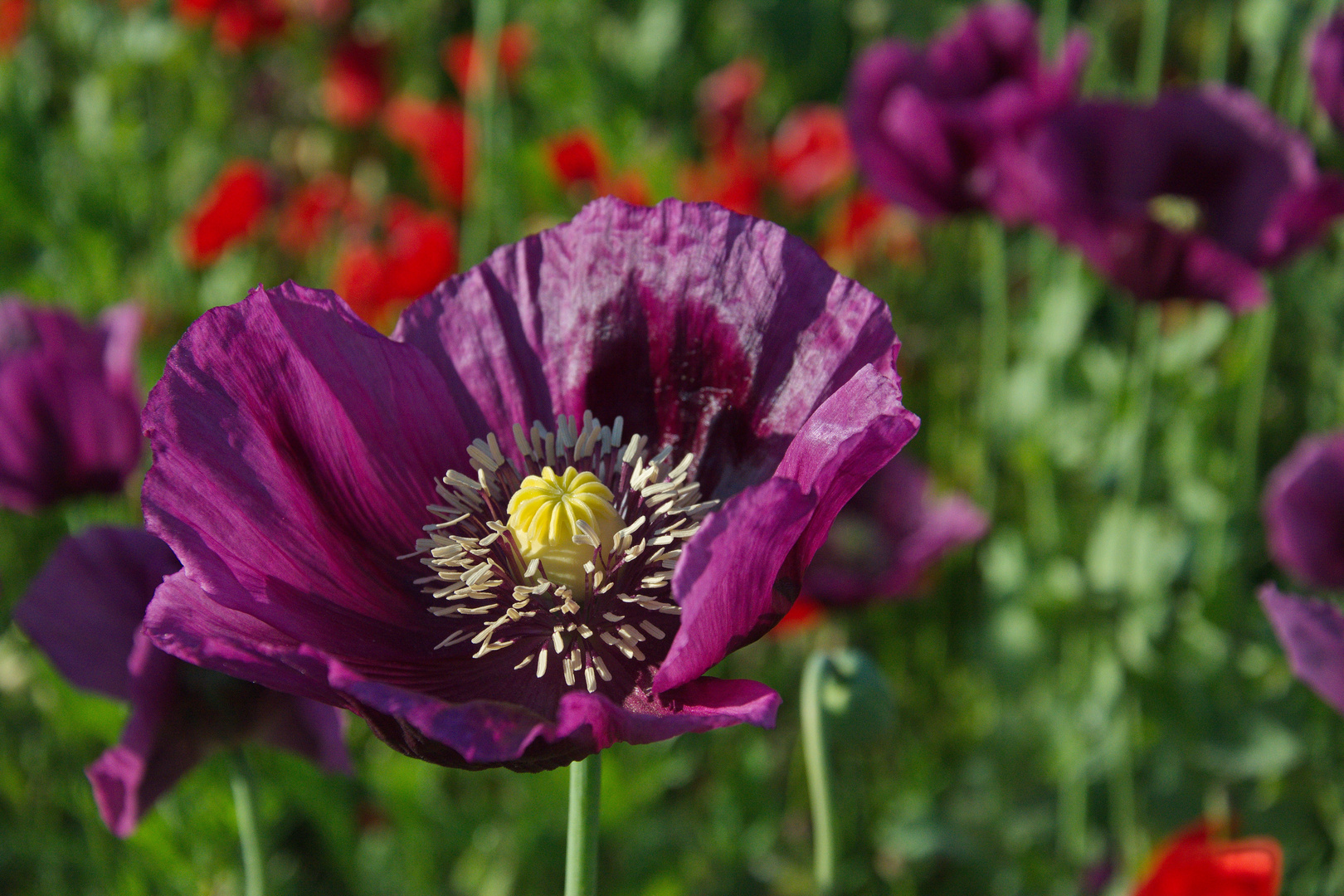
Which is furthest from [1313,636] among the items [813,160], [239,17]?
[239,17]

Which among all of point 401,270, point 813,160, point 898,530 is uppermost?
point 813,160

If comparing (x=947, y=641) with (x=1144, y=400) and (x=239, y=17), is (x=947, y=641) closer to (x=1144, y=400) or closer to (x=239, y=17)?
(x=1144, y=400)

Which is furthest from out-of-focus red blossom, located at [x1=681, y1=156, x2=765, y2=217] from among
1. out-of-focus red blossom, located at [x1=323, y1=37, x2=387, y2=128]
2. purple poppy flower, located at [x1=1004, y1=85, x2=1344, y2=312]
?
out-of-focus red blossom, located at [x1=323, y1=37, x2=387, y2=128]

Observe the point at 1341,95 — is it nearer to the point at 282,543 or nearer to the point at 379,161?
the point at 282,543

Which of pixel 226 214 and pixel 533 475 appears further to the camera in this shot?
pixel 226 214

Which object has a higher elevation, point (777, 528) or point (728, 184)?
point (728, 184)

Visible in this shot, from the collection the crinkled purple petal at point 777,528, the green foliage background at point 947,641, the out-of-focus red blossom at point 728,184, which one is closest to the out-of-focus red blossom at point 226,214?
the green foliage background at point 947,641

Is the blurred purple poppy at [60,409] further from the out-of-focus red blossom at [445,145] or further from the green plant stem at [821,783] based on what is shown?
the out-of-focus red blossom at [445,145]
